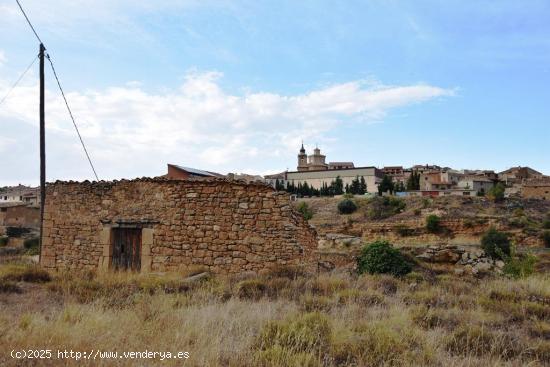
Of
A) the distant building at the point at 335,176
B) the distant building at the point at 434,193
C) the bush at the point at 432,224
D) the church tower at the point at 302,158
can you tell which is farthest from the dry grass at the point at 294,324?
the church tower at the point at 302,158

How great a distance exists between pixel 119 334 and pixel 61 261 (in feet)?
28.7

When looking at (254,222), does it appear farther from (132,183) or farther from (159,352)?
(159,352)

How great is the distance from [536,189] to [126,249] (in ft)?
176

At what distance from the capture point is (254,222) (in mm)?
10516

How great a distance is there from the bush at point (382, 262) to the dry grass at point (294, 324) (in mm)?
2500

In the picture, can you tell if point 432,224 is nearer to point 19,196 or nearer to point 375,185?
point 375,185

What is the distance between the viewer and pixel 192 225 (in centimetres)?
1088

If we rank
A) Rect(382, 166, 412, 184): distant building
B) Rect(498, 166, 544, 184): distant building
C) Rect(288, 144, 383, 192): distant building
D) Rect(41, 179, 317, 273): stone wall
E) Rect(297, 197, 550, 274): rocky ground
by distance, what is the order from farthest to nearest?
Rect(382, 166, 412, 184): distant building < Rect(288, 144, 383, 192): distant building < Rect(498, 166, 544, 184): distant building < Rect(297, 197, 550, 274): rocky ground < Rect(41, 179, 317, 273): stone wall

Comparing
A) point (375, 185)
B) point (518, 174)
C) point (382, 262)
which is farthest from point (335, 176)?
point (382, 262)

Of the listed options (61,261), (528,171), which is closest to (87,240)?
(61,261)

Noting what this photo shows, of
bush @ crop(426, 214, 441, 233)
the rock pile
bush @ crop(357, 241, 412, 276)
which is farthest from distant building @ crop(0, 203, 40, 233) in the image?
bush @ crop(357, 241, 412, 276)

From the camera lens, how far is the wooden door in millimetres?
11422

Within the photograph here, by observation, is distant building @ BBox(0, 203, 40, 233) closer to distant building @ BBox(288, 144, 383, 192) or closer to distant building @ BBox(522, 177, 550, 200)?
distant building @ BBox(288, 144, 383, 192)

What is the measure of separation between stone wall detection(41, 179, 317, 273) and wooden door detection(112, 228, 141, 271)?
0.56 feet
